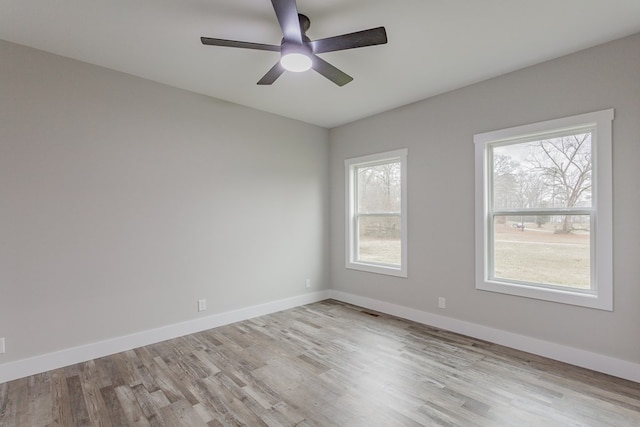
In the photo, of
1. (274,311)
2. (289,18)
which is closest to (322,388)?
(274,311)

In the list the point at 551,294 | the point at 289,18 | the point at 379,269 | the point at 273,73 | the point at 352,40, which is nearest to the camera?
the point at 289,18

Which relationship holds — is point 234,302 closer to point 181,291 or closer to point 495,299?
point 181,291

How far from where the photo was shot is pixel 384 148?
434 cm

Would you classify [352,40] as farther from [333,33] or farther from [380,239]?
[380,239]

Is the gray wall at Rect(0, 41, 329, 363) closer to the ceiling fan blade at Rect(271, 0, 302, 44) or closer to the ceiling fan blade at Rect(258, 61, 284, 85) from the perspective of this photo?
the ceiling fan blade at Rect(258, 61, 284, 85)

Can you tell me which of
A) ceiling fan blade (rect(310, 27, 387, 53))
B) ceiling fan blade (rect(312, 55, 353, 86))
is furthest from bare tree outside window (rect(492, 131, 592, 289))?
ceiling fan blade (rect(310, 27, 387, 53))

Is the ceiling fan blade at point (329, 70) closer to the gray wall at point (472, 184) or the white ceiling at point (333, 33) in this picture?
the white ceiling at point (333, 33)

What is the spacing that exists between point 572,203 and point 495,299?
46.8 inches

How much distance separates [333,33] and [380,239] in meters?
2.87

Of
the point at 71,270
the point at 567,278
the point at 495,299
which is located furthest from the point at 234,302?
the point at 567,278

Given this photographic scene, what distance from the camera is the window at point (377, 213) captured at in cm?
419

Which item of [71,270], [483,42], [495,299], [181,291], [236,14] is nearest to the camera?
[236,14]

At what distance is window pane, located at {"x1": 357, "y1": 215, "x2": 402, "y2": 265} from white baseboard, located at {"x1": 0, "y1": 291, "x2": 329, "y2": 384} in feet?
4.64

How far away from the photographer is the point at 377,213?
15.0ft
